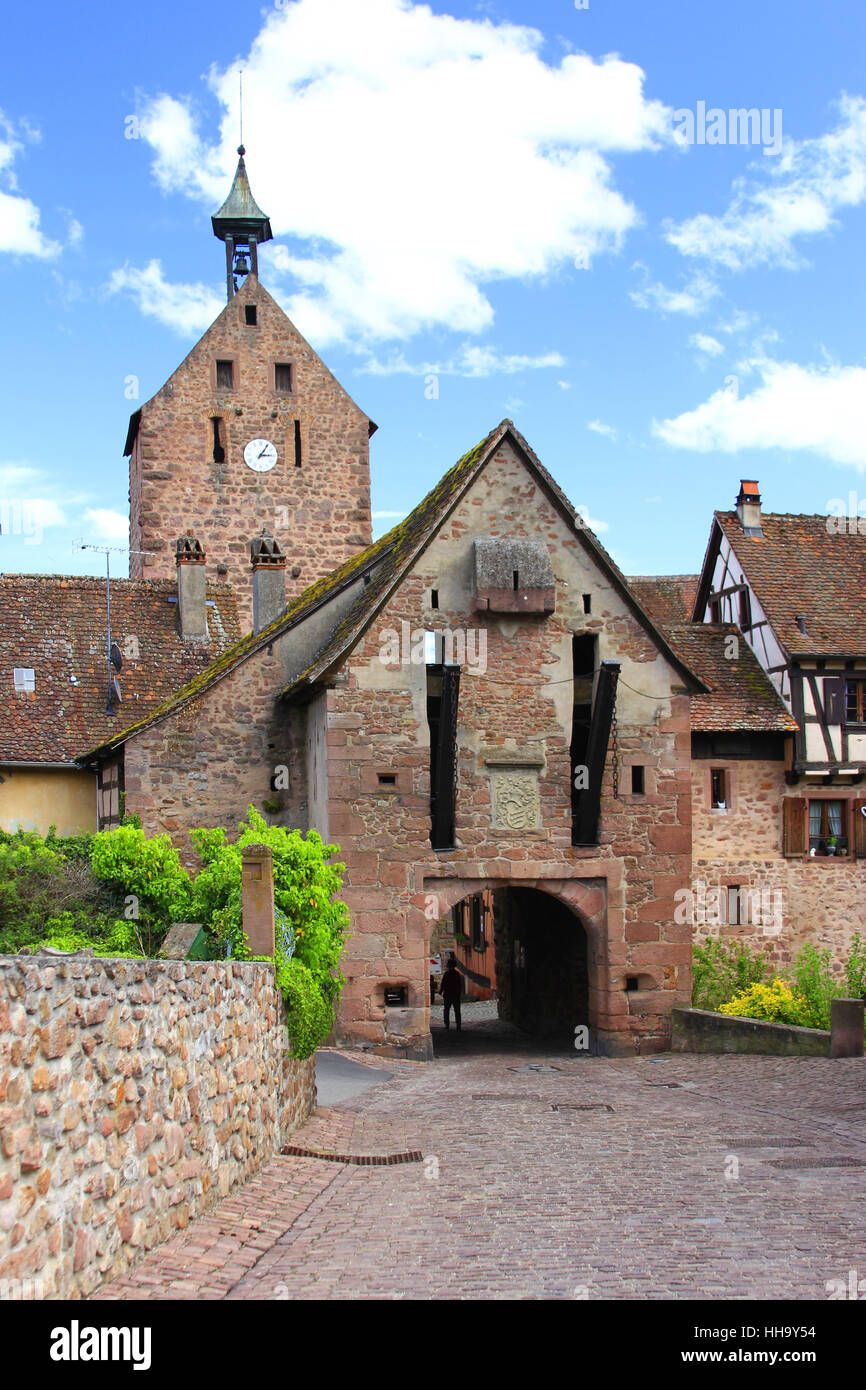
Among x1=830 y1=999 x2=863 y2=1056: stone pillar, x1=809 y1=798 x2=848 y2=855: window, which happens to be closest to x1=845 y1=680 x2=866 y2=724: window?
x1=809 y1=798 x2=848 y2=855: window

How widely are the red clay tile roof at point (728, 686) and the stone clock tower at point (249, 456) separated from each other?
30.1 ft

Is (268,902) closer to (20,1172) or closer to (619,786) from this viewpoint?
(20,1172)

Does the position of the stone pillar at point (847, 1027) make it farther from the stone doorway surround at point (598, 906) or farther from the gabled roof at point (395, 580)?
the gabled roof at point (395, 580)

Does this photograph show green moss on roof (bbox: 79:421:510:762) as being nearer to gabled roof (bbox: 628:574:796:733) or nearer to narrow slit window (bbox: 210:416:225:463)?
gabled roof (bbox: 628:574:796:733)

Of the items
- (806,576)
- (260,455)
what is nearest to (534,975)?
(806,576)

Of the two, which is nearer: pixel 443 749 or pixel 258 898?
pixel 258 898

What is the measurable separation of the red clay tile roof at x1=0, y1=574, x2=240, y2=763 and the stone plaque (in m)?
8.42

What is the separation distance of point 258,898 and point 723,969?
1502 centimetres

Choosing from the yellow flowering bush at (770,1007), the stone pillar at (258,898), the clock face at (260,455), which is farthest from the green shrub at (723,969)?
the clock face at (260,455)

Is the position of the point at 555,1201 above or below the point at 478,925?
above

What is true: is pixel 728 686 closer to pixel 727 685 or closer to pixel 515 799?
pixel 727 685

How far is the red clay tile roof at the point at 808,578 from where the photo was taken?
2719 cm

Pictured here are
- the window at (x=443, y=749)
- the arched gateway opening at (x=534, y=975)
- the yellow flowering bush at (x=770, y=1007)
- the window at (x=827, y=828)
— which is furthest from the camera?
the window at (x=827, y=828)

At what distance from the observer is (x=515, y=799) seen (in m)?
21.0
